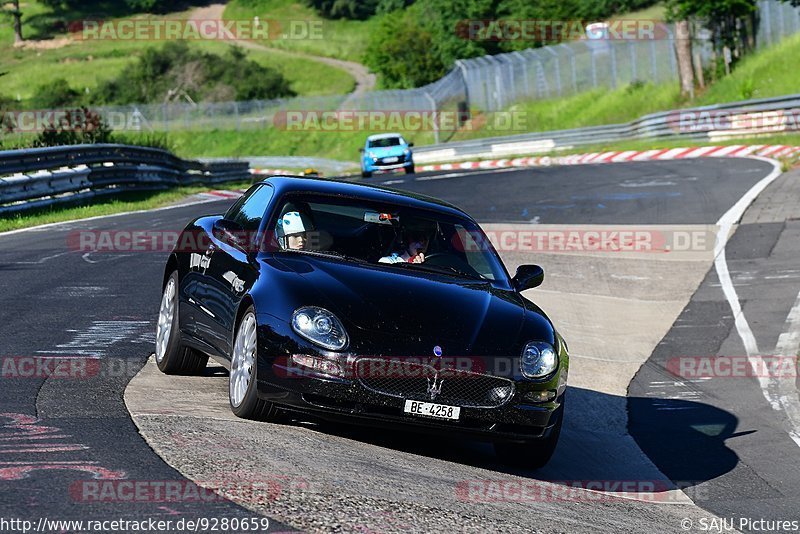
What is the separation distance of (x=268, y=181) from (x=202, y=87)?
86382 mm

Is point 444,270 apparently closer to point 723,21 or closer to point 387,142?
point 387,142

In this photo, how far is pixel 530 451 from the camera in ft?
24.6

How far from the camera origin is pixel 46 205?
2275 cm

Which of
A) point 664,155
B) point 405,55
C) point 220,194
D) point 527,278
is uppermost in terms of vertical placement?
point 527,278

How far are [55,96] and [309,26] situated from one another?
121ft

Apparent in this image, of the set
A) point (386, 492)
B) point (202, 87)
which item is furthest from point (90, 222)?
point (202, 87)

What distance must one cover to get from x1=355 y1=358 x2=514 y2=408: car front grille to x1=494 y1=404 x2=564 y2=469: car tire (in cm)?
50

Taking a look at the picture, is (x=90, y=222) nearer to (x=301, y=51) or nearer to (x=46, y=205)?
(x=46, y=205)

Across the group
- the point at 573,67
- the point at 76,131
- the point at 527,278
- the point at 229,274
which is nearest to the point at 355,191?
the point at 229,274

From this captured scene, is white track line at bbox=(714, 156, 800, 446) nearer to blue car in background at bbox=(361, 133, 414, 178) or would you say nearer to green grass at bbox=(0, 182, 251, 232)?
green grass at bbox=(0, 182, 251, 232)

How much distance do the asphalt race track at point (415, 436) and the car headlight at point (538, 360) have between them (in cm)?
61

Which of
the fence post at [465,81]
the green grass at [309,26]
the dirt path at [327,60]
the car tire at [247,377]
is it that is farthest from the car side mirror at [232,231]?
the green grass at [309,26]

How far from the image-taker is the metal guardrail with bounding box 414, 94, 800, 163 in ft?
118

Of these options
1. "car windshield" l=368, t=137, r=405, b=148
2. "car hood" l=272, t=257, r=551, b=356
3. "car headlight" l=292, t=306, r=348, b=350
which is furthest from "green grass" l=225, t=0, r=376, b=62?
"car headlight" l=292, t=306, r=348, b=350
